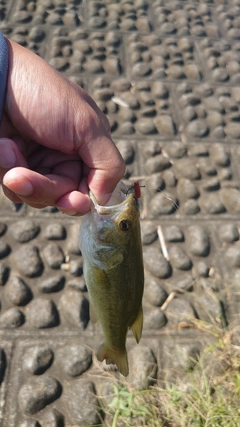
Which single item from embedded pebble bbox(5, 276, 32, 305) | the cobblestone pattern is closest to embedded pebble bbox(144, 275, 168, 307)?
the cobblestone pattern

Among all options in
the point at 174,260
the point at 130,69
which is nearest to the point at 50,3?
the point at 130,69

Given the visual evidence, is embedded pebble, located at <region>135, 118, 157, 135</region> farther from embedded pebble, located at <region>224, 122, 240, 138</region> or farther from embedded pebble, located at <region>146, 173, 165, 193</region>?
embedded pebble, located at <region>224, 122, 240, 138</region>

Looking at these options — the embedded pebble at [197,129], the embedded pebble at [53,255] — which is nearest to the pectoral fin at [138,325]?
the embedded pebble at [53,255]

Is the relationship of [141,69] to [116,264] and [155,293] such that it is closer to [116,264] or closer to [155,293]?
[155,293]

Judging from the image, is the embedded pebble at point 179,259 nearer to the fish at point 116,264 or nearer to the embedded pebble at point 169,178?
the embedded pebble at point 169,178

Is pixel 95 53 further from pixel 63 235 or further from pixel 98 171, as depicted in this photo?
pixel 98 171

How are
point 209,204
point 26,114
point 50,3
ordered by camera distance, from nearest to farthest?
point 26,114
point 209,204
point 50,3
